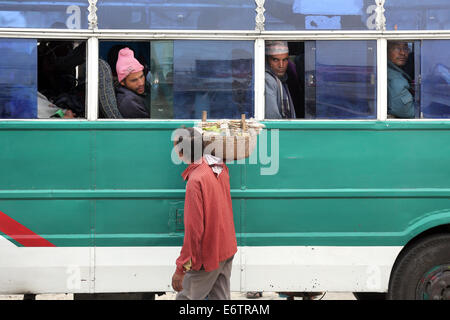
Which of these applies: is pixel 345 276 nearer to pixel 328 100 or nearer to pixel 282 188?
pixel 282 188

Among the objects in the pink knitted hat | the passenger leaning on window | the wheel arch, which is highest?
the pink knitted hat

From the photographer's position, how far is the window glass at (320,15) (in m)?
4.16

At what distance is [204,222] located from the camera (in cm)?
354

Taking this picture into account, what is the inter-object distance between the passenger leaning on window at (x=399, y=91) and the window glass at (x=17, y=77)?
2.82 meters

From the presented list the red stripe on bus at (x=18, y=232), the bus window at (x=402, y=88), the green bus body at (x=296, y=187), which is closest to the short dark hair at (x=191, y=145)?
the green bus body at (x=296, y=187)

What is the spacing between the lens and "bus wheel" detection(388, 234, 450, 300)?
420cm

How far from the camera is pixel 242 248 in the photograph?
4.15 meters

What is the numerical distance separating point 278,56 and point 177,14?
866 millimetres

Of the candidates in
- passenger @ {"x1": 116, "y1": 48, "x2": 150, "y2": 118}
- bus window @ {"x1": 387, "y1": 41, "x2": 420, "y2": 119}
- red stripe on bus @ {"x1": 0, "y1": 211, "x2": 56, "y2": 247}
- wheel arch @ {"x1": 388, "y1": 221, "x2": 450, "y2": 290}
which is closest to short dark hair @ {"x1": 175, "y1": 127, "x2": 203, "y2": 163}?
passenger @ {"x1": 116, "y1": 48, "x2": 150, "y2": 118}

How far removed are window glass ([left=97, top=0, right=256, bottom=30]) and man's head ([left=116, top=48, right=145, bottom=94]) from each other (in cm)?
22

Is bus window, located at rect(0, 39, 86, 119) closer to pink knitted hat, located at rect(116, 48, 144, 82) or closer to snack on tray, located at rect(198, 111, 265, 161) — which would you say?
pink knitted hat, located at rect(116, 48, 144, 82)

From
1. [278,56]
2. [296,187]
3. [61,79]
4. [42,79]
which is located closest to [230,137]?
[296,187]
